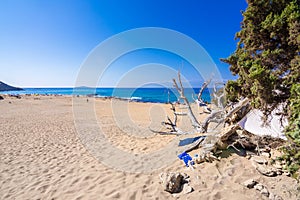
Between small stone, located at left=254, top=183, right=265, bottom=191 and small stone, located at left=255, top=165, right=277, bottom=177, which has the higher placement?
small stone, located at left=255, top=165, right=277, bottom=177

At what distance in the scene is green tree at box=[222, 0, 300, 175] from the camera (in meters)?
3.01

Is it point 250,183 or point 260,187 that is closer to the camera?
point 260,187

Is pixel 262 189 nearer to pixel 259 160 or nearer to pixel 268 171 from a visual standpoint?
pixel 268 171

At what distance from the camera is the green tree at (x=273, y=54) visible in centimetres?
301

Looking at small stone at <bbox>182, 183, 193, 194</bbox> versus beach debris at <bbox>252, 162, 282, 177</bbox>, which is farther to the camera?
beach debris at <bbox>252, 162, 282, 177</bbox>

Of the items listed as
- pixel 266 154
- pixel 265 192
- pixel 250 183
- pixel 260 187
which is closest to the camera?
pixel 265 192

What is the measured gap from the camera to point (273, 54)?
3.35m

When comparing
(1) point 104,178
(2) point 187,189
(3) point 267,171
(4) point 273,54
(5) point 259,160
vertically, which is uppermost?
(4) point 273,54

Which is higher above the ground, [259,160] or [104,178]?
[259,160]

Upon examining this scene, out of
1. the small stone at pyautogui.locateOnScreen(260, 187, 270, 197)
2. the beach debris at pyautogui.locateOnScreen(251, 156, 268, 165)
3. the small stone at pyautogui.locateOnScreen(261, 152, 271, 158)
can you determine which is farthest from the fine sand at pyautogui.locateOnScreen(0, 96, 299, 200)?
the small stone at pyautogui.locateOnScreen(261, 152, 271, 158)

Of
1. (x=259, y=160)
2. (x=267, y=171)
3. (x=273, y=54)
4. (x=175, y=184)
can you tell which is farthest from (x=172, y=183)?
(x=273, y=54)

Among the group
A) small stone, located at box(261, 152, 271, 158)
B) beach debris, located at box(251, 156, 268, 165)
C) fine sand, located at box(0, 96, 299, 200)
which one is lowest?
fine sand, located at box(0, 96, 299, 200)

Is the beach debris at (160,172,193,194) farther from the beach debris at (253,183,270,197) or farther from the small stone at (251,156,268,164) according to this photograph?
the small stone at (251,156,268,164)

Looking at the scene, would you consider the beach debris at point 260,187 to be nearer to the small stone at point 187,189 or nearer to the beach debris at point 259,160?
the beach debris at point 259,160
